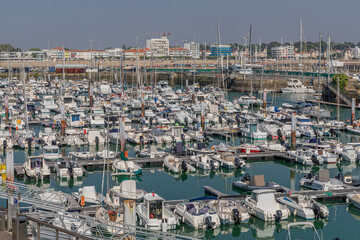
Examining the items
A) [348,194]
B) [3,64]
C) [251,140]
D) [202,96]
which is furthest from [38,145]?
[3,64]

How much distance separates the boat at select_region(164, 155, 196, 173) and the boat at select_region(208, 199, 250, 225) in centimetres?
851

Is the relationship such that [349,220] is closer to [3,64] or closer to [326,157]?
[326,157]

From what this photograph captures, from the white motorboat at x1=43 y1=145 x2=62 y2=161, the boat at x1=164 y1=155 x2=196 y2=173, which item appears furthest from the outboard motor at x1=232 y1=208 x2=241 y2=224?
the white motorboat at x1=43 y1=145 x2=62 y2=161

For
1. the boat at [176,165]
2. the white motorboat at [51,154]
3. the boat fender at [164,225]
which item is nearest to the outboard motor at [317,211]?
the boat fender at [164,225]

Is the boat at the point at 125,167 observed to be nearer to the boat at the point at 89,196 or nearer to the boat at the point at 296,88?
the boat at the point at 89,196

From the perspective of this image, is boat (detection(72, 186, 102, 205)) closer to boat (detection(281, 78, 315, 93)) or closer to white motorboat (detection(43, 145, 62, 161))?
white motorboat (detection(43, 145, 62, 161))

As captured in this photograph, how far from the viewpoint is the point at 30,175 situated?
28.6 metres

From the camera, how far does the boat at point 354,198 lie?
24.0 metres

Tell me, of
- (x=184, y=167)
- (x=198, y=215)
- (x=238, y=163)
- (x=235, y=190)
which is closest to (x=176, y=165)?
(x=184, y=167)

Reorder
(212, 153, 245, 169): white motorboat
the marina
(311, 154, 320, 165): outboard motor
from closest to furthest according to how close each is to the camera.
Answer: the marina → (212, 153, 245, 169): white motorboat → (311, 154, 320, 165): outboard motor

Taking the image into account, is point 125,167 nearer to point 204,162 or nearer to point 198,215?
point 204,162

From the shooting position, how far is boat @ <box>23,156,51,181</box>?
28.6 metres

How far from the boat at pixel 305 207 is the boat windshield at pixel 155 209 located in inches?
221

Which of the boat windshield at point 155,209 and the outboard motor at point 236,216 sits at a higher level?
the boat windshield at point 155,209
